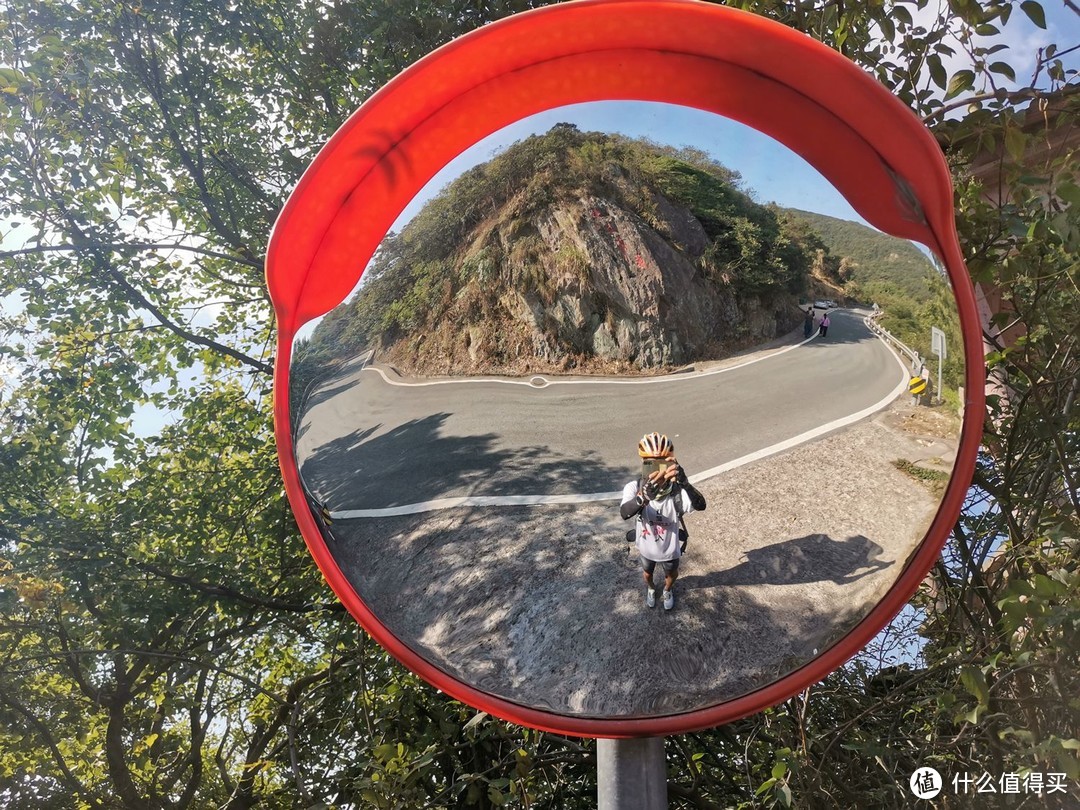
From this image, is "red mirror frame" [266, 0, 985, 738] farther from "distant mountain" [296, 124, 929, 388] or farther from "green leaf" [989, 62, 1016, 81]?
"green leaf" [989, 62, 1016, 81]

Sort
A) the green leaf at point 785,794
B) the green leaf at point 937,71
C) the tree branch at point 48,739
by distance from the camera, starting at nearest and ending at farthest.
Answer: the green leaf at point 785,794 → the green leaf at point 937,71 → the tree branch at point 48,739

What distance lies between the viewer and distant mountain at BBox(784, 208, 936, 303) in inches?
36.7

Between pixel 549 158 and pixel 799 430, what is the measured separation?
581 millimetres

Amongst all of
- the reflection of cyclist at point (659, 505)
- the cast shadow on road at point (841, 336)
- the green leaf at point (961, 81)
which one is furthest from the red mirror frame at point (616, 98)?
the green leaf at point (961, 81)

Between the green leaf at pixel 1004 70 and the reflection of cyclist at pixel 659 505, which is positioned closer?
the reflection of cyclist at pixel 659 505

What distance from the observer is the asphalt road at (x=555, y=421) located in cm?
97

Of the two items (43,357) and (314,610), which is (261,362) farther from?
(314,610)

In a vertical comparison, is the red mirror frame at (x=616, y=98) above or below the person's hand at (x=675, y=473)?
above

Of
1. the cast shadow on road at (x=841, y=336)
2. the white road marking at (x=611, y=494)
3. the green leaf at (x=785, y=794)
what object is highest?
the cast shadow on road at (x=841, y=336)

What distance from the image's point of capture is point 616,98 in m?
0.97

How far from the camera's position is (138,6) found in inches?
109

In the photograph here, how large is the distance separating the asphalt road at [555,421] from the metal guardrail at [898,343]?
2 centimetres

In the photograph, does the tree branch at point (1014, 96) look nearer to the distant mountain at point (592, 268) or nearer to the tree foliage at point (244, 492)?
the tree foliage at point (244, 492)

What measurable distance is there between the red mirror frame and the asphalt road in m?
0.10
